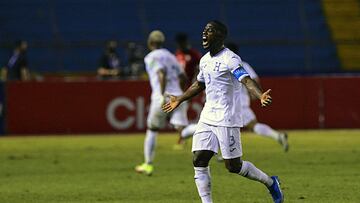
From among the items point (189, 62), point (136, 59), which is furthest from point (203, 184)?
point (136, 59)

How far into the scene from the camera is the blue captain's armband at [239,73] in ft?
34.8

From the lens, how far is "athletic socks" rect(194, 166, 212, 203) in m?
10.7

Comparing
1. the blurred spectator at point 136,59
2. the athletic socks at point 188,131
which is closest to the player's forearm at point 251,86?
the athletic socks at point 188,131

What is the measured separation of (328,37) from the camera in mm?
33094

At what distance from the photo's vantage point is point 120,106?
86.2ft

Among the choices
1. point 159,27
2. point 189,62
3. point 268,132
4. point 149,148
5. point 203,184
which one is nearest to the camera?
point 203,184

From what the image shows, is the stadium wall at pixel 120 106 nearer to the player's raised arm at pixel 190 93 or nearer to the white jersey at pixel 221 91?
the player's raised arm at pixel 190 93

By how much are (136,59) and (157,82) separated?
14.6 m

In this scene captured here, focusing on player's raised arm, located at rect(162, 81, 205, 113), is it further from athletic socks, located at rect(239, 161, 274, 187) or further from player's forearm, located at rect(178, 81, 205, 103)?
athletic socks, located at rect(239, 161, 274, 187)

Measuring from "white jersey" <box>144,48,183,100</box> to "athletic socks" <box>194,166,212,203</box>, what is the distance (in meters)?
6.09

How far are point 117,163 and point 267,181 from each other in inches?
288

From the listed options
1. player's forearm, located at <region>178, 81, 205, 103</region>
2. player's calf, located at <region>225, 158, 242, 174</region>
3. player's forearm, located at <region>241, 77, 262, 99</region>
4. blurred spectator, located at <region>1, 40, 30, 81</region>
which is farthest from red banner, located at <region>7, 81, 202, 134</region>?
player's forearm, located at <region>241, 77, 262, 99</region>

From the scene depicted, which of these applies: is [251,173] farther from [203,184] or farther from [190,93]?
[190,93]

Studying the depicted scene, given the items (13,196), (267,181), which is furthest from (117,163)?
(267,181)
